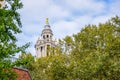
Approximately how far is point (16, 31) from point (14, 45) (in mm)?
1148

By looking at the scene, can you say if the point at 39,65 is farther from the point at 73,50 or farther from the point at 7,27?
the point at 7,27

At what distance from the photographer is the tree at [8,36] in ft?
47.3

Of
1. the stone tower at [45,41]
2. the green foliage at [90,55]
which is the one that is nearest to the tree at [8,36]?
the green foliage at [90,55]

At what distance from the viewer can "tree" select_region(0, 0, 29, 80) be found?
14414 mm

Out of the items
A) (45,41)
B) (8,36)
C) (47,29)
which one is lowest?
(8,36)

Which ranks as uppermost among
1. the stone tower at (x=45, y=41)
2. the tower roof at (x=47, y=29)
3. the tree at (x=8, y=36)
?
the tower roof at (x=47, y=29)

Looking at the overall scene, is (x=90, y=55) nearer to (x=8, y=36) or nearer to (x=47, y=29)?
(x=8, y=36)

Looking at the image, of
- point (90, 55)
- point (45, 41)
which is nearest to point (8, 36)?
point (90, 55)

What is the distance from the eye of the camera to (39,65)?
60094 millimetres

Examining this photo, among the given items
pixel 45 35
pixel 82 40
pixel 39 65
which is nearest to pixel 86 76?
pixel 82 40

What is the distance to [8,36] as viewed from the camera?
15.8m

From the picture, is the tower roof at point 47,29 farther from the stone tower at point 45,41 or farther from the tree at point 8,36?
the tree at point 8,36

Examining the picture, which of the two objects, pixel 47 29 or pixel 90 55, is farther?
pixel 47 29

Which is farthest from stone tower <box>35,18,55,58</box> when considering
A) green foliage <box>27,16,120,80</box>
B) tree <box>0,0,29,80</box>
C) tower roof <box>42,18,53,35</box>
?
tree <box>0,0,29,80</box>
